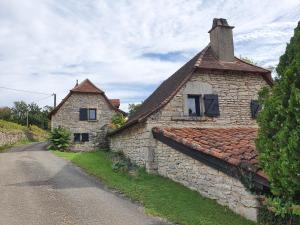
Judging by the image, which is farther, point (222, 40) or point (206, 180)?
point (222, 40)

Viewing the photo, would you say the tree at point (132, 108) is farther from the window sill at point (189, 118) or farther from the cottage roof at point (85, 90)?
the window sill at point (189, 118)

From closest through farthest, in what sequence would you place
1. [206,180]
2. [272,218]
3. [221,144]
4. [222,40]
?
[272,218]
[206,180]
[221,144]
[222,40]

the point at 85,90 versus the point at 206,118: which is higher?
the point at 85,90

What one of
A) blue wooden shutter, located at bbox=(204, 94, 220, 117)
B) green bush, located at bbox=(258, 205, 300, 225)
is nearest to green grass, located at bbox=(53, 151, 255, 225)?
green bush, located at bbox=(258, 205, 300, 225)

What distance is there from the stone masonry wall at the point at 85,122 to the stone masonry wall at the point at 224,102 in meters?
15.9

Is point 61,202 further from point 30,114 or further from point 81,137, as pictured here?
point 30,114

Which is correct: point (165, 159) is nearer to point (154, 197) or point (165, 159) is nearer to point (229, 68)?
point (154, 197)

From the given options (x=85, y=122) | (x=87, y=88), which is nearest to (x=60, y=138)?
(x=85, y=122)

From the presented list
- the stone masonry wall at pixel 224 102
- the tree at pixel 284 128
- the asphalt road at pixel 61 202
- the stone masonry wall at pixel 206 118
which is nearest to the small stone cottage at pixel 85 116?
the stone masonry wall at pixel 206 118

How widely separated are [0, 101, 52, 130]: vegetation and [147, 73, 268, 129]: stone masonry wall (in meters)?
49.4

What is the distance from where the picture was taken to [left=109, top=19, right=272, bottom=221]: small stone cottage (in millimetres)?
10508

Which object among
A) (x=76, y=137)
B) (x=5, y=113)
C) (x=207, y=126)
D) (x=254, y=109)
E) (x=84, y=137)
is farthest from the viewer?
(x=5, y=113)

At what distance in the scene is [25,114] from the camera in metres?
63.8

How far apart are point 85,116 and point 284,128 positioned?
2518cm
